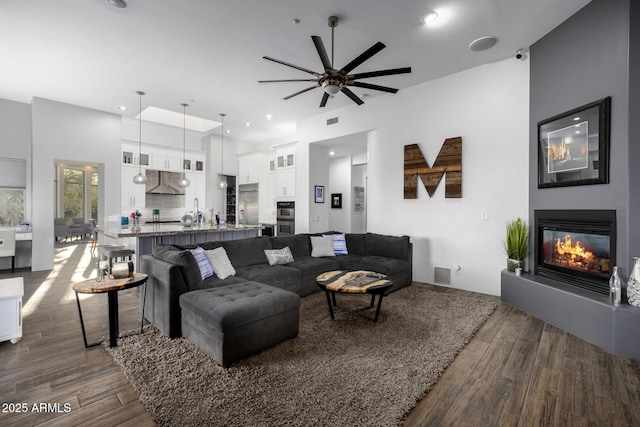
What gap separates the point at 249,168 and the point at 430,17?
636 cm

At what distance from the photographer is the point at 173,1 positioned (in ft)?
9.78

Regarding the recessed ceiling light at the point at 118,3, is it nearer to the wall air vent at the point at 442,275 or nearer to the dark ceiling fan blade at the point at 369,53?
the dark ceiling fan blade at the point at 369,53

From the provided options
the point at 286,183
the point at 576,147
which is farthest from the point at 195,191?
the point at 576,147

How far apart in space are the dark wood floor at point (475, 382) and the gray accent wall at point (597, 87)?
41.9 inches

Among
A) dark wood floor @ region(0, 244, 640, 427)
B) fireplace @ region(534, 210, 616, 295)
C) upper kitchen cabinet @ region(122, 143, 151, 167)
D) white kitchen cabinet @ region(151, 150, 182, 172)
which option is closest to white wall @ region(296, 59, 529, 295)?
fireplace @ region(534, 210, 616, 295)

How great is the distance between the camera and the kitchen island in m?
4.47

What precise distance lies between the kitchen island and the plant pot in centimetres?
436

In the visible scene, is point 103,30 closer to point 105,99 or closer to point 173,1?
point 173,1

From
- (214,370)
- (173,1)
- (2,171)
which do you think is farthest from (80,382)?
(2,171)

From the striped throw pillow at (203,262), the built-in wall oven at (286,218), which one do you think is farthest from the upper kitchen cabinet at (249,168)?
the striped throw pillow at (203,262)

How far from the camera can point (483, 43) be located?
370 cm

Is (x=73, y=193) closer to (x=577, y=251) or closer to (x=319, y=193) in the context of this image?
(x=319, y=193)

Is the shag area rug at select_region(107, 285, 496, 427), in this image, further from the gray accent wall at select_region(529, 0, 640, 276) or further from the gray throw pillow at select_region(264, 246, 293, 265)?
the gray accent wall at select_region(529, 0, 640, 276)

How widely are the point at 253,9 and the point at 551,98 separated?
3.57 meters
